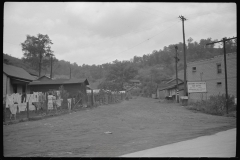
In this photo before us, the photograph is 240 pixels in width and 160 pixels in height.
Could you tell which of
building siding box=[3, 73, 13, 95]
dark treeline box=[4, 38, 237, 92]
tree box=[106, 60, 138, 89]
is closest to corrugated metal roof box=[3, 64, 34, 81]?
building siding box=[3, 73, 13, 95]

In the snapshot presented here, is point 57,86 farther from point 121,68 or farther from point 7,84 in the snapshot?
point 121,68

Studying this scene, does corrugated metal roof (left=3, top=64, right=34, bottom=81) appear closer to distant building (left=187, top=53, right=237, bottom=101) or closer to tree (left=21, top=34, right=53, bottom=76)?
tree (left=21, top=34, right=53, bottom=76)

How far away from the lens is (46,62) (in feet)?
125

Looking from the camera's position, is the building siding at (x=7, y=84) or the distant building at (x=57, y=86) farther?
the distant building at (x=57, y=86)

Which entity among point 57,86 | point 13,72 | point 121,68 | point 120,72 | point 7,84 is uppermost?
point 121,68

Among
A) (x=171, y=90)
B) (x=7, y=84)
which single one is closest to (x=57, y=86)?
(x=7, y=84)

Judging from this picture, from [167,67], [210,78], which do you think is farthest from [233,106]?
[167,67]

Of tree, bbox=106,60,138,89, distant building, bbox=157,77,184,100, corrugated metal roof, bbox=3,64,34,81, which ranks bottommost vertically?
distant building, bbox=157,77,184,100

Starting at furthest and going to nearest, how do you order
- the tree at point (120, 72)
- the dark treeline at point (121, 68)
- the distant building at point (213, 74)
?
1. the tree at point (120, 72)
2. the dark treeline at point (121, 68)
3. the distant building at point (213, 74)

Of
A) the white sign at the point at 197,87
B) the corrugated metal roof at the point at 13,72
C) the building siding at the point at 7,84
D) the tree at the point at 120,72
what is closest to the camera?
the building siding at the point at 7,84

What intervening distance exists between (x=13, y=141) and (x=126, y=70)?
210 ft

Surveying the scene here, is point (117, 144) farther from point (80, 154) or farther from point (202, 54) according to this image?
point (202, 54)

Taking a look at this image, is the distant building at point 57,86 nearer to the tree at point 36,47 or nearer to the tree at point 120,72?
the tree at point 36,47

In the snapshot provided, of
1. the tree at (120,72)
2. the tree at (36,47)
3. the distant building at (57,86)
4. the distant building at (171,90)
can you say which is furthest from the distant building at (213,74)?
the tree at (120,72)
